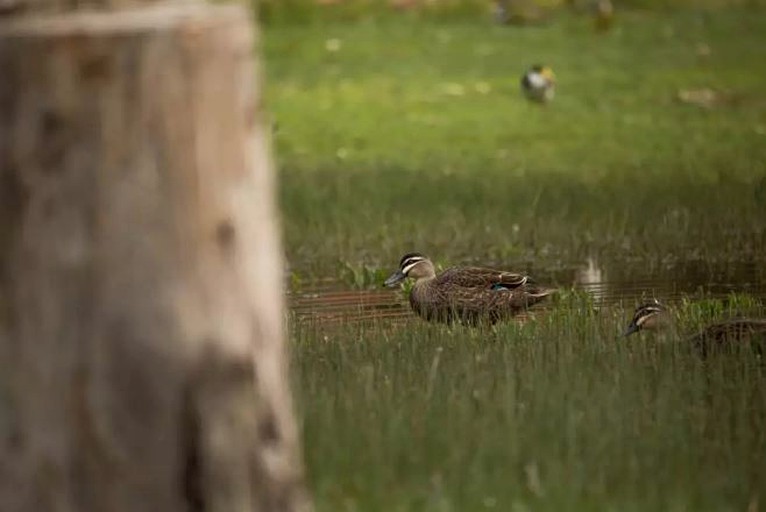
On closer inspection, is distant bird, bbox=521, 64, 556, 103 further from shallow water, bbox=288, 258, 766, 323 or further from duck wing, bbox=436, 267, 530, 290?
duck wing, bbox=436, 267, 530, 290

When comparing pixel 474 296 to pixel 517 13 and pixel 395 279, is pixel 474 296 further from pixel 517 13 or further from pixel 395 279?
pixel 517 13

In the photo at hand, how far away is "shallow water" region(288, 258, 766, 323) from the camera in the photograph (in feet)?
39.4

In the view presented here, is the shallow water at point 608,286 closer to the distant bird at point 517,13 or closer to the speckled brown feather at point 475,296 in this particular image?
the speckled brown feather at point 475,296

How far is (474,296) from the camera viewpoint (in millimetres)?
11305

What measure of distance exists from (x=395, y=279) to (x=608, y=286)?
4.70 ft

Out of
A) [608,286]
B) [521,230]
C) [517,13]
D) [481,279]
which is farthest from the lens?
[517,13]

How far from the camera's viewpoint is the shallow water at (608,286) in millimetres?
12016

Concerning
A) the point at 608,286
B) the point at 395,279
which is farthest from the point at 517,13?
the point at 395,279

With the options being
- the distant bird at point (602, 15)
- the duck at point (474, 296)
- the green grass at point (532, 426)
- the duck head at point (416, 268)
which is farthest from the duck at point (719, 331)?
the distant bird at point (602, 15)

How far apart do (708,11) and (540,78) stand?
9.73 m

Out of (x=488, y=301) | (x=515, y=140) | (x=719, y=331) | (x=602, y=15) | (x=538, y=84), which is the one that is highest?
(x=602, y=15)

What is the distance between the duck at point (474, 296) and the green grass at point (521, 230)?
41 centimetres

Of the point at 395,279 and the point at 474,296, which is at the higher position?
the point at 395,279

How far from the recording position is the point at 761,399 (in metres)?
7.61
